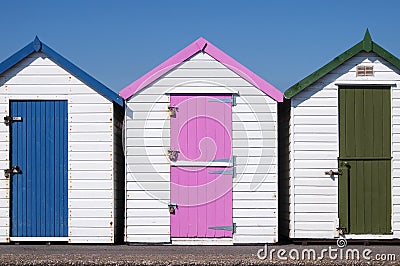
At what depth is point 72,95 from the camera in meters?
14.0

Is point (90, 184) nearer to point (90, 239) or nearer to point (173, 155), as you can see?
point (90, 239)

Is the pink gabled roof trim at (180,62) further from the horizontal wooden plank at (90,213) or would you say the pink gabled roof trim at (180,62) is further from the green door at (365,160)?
the horizontal wooden plank at (90,213)

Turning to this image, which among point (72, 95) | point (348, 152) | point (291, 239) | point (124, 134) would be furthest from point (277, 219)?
point (72, 95)

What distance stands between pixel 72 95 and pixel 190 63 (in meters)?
2.10

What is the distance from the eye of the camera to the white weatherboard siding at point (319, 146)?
46.2 feet

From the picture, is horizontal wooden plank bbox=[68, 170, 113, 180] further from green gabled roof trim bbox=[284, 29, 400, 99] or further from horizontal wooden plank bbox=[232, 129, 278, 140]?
green gabled roof trim bbox=[284, 29, 400, 99]

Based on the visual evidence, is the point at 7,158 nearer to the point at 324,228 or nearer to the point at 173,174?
the point at 173,174

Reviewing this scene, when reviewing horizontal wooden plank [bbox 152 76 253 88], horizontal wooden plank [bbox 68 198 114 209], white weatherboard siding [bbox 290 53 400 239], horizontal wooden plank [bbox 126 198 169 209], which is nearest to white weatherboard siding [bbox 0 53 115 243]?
horizontal wooden plank [bbox 68 198 114 209]

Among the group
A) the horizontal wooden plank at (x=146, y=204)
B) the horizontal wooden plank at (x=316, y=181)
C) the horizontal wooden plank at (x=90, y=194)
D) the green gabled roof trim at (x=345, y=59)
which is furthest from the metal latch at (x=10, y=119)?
the horizontal wooden plank at (x=316, y=181)

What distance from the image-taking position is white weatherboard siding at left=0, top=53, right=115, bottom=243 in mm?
13961

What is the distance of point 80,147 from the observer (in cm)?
1401

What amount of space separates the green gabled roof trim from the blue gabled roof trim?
301 cm

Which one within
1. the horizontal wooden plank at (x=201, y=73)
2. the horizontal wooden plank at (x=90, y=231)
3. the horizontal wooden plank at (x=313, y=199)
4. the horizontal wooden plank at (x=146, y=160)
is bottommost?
the horizontal wooden plank at (x=90, y=231)

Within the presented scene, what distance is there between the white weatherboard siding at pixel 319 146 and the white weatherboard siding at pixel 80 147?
3.18 m
